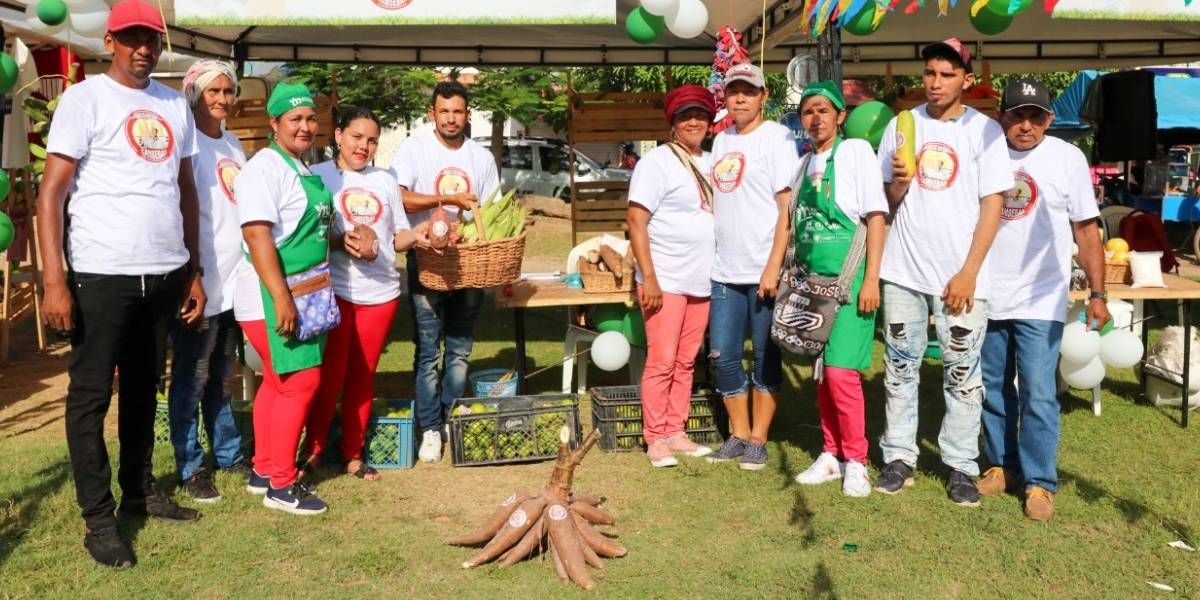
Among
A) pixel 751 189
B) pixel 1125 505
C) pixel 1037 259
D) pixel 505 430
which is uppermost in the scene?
pixel 751 189

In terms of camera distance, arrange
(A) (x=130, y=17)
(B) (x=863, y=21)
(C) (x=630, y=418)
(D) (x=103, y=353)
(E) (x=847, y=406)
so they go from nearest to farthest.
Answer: (A) (x=130, y=17)
(D) (x=103, y=353)
(E) (x=847, y=406)
(C) (x=630, y=418)
(B) (x=863, y=21)

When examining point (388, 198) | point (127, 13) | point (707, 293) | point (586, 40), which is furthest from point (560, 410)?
point (586, 40)

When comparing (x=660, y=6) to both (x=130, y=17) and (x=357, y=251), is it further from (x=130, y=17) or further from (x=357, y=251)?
(x=130, y=17)

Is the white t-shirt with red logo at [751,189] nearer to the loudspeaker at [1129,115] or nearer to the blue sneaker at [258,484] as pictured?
the blue sneaker at [258,484]

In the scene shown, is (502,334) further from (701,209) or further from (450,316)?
(701,209)

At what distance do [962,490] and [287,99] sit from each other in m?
3.32

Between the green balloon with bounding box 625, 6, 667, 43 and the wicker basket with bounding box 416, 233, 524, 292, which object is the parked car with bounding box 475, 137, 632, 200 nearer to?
the green balloon with bounding box 625, 6, 667, 43

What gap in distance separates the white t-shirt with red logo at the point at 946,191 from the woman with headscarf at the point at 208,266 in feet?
9.25

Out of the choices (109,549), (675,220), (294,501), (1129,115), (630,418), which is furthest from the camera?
(1129,115)

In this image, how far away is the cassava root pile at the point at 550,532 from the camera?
3.88 m

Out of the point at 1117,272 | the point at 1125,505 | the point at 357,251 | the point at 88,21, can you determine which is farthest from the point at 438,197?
the point at 1117,272

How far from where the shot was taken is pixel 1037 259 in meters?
4.42

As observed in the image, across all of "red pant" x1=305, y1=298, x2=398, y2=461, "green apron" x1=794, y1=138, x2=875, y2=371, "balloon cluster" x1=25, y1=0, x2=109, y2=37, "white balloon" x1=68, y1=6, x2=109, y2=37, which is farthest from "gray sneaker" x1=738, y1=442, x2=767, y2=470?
"white balloon" x1=68, y1=6, x2=109, y2=37

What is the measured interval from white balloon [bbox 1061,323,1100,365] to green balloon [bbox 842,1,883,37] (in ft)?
6.56
